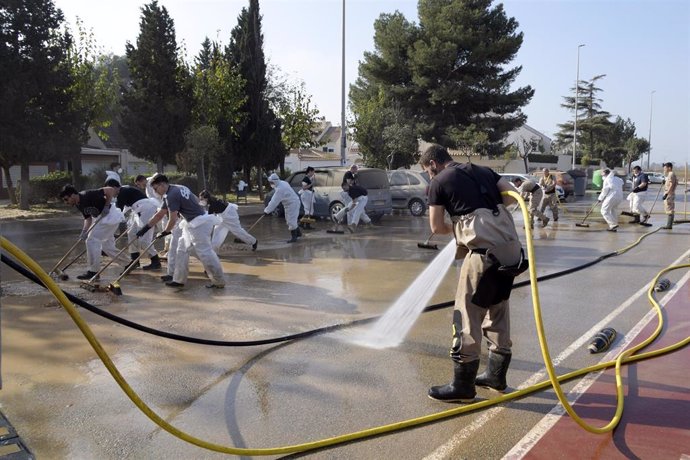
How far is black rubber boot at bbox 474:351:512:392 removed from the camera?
14.1 feet

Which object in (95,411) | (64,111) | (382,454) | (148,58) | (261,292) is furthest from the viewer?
(148,58)

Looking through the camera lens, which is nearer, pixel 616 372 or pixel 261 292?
pixel 616 372

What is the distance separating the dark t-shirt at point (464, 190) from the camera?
13.6ft

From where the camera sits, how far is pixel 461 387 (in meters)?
4.15

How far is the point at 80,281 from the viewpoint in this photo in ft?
27.2

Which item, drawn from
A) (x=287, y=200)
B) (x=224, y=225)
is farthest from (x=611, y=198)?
(x=224, y=225)

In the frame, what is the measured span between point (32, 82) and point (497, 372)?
59.0 feet

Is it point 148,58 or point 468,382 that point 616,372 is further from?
point 148,58

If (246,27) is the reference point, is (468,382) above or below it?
below

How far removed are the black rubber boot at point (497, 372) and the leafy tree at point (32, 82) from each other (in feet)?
56.7

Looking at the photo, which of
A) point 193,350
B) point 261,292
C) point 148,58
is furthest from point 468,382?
point 148,58

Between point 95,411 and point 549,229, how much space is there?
46.0ft

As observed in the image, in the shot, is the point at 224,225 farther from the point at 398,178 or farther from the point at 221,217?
the point at 398,178

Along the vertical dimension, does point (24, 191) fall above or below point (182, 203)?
below
